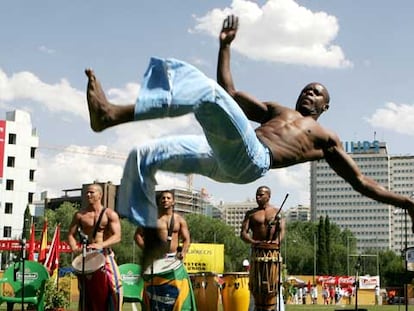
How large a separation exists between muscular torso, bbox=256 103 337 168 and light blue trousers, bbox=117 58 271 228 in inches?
7.8

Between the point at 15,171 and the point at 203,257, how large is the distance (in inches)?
2398

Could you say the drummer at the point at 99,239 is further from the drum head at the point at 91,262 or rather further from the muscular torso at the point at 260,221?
the muscular torso at the point at 260,221

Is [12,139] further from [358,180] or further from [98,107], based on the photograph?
[98,107]

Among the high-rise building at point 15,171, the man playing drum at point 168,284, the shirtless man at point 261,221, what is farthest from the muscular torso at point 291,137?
the high-rise building at point 15,171

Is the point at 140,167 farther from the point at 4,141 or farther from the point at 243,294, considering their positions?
the point at 4,141

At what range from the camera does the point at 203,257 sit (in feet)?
80.8

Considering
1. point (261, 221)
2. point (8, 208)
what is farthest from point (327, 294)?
point (8, 208)

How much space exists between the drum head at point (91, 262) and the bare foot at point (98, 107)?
168 inches

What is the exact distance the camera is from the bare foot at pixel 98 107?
4.68m

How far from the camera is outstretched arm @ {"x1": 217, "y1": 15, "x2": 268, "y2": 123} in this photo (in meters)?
5.79

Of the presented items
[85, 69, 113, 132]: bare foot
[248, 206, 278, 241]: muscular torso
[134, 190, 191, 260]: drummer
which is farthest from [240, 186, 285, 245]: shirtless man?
[85, 69, 113, 132]: bare foot

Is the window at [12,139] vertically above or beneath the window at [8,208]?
above

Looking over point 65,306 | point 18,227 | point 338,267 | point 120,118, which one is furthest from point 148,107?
point 338,267

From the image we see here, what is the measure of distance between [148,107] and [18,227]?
79.2 m
